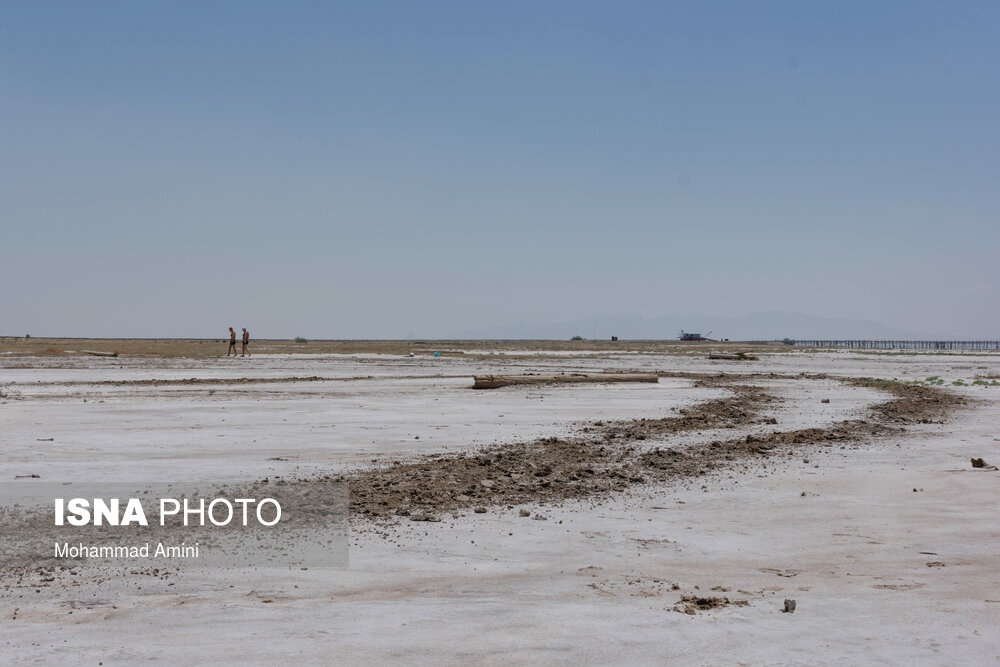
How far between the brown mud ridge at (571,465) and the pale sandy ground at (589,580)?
0.63 meters

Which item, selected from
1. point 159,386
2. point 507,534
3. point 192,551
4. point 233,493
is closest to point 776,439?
point 507,534

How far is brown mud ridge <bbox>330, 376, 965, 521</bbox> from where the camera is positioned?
10281 millimetres

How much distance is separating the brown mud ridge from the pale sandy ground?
0.63 m

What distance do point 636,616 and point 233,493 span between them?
19.2 ft

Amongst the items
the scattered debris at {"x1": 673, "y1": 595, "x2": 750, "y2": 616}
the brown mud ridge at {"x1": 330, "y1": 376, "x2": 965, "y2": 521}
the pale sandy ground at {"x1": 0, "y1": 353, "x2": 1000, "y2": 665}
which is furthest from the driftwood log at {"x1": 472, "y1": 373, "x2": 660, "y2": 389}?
the scattered debris at {"x1": 673, "y1": 595, "x2": 750, "y2": 616}

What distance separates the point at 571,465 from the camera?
1283cm

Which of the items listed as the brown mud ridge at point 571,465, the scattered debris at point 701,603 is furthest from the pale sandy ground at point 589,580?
the brown mud ridge at point 571,465

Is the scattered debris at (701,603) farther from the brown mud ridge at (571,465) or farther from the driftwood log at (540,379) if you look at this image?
the driftwood log at (540,379)

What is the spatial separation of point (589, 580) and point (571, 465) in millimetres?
5620

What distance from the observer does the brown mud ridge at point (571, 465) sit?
33.7 ft

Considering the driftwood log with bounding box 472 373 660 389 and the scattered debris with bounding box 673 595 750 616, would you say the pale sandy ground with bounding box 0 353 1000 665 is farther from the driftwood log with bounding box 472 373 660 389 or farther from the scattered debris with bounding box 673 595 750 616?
the driftwood log with bounding box 472 373 660 389

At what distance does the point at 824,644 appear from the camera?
18.4ft

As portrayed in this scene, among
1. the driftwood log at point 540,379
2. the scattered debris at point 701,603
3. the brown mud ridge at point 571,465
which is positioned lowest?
the scattered debris at point 701,603

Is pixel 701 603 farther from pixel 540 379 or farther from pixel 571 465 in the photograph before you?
pixel 540 379
